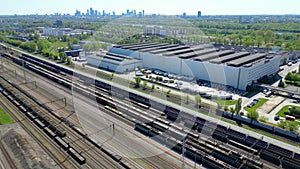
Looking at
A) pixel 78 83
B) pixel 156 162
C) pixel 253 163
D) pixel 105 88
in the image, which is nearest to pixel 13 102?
pixel 78 83

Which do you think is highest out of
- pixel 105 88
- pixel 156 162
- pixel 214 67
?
pixel 214 67

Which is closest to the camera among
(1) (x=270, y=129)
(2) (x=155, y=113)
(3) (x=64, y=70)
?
(1) (x=270, y=129)

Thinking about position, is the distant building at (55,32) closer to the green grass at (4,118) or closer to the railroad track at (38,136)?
the railroad track at (38,136)

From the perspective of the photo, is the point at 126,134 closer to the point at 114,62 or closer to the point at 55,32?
the point at 114,62

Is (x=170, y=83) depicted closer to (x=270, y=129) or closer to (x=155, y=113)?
(x=155, y=113)

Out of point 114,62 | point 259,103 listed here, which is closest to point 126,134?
point 259,103

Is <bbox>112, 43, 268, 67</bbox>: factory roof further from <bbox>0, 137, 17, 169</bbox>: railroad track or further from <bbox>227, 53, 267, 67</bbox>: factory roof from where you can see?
<bbox>0, 137, 17, 169</bbox>: railroad track

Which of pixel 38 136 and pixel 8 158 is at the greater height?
pixel 38 136
